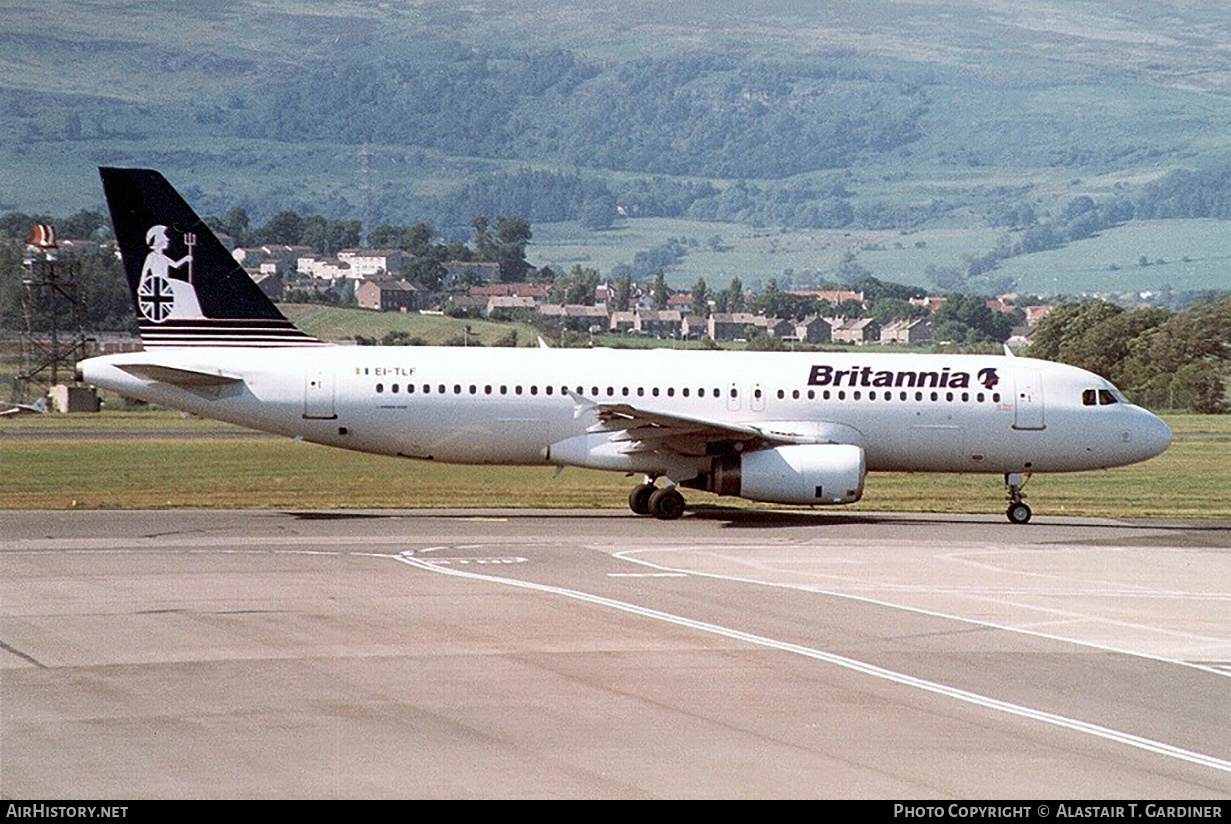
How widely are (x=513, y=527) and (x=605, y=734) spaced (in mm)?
17665

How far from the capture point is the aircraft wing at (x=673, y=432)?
104 ft

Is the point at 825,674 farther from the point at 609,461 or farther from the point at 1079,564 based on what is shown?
the point at 609,461

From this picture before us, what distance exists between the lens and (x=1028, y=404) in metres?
34.3

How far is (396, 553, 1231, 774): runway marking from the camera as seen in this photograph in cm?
1371

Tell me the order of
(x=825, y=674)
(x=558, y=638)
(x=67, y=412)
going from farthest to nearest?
(x=67, y=412), (x=558, y=638), (x=825, y=674)

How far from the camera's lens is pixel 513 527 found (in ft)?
103

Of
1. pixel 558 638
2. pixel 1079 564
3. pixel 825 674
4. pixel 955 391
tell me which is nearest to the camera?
pixel 825 674

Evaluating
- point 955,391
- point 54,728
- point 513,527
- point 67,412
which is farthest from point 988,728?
point 67,412

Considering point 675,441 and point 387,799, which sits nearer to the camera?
point 387,799

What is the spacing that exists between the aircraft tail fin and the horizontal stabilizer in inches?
38.2

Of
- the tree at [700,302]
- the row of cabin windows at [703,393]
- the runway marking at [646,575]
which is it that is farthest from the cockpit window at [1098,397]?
the tree at [700,302]

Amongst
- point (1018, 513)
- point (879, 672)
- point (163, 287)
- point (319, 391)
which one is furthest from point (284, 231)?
point (879, 672)

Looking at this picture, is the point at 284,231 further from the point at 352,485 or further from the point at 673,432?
the point at 673,432

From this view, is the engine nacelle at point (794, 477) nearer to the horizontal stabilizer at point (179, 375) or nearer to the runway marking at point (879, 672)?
the runway marking at point (879, 672)
